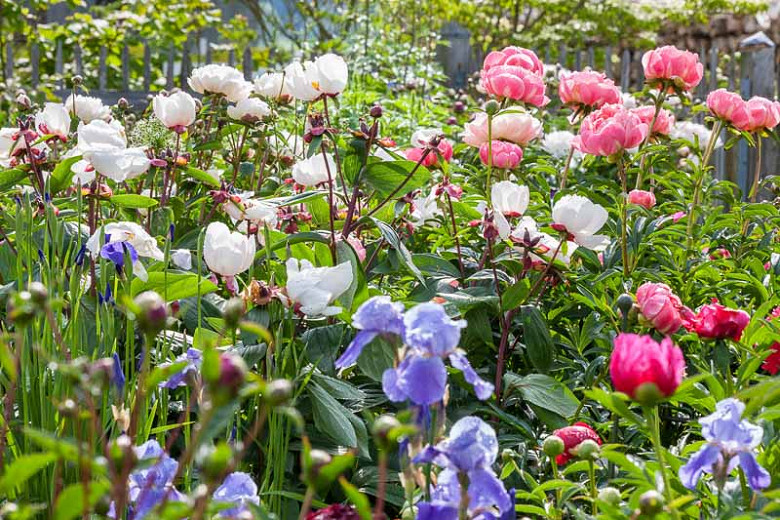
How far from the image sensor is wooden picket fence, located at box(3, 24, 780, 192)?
4.26m

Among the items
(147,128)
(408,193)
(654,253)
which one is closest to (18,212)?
(408,193)

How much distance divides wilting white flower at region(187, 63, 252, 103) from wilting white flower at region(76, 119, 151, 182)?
18.8 inches

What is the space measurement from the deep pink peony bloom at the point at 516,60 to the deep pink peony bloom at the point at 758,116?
43 centimetres

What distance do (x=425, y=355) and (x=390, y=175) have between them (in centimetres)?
78

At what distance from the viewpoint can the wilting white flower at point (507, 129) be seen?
1.80 meters

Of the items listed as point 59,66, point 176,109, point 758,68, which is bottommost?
point 59,66

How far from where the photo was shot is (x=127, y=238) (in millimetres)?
1307

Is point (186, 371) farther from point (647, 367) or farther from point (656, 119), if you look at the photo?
point (656, 119)

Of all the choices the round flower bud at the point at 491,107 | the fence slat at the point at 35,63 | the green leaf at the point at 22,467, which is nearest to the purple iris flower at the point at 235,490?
the green leaf at the point at 22,467

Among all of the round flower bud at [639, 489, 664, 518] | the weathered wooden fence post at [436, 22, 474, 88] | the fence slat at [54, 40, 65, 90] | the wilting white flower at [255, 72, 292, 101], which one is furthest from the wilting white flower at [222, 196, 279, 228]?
the weathered wooden fence post at [436, 22, 474, 88]

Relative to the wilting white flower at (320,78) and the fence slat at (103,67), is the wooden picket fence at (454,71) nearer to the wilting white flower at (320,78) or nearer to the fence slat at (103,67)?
the fence slat at (103,67)

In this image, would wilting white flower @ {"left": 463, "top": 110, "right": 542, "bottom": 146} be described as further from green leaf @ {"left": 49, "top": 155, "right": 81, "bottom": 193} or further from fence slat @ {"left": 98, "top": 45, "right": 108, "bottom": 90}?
fence slat @ {"left": 98, "top": 45, "right": 108, "bottom": 90}

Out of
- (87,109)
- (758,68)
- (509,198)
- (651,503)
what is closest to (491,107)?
(509,198)

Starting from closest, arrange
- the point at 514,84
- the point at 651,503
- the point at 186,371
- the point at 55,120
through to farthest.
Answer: the point at 651,503, the point at 186,371, the point at 55,120, the point at 514,84
